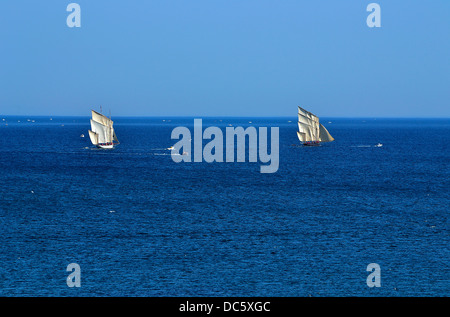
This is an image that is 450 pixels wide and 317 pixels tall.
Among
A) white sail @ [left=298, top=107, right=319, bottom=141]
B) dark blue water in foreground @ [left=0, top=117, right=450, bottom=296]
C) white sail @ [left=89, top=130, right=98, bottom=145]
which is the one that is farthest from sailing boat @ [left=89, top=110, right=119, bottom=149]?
dark blue water in foreground @ [left=0, top=117, right=450, bottom=296]

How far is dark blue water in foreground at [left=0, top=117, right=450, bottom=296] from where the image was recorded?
1918 inches

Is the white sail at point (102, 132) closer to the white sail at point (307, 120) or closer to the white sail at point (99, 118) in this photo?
the white sail at point (99, 118)

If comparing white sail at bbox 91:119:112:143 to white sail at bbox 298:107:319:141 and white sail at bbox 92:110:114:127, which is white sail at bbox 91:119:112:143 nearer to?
white sail at bbox 92:110:114:127

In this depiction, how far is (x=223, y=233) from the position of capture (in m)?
64.1

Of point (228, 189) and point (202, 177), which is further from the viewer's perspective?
point (202, 177)

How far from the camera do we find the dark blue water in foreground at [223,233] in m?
48.7

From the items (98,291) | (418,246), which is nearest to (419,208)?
(418,246)

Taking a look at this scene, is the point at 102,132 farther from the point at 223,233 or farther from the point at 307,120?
the point at 223,233

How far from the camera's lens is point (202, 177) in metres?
116

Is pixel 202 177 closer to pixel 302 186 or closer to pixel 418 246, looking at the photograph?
pixel 302 186

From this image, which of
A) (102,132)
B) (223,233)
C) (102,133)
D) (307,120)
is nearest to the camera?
(223,233)

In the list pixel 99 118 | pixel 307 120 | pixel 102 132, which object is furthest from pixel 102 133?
pixel 307 120

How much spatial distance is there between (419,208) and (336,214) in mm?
12396

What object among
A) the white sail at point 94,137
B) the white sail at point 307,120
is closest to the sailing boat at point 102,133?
the white sail at point 94,137
